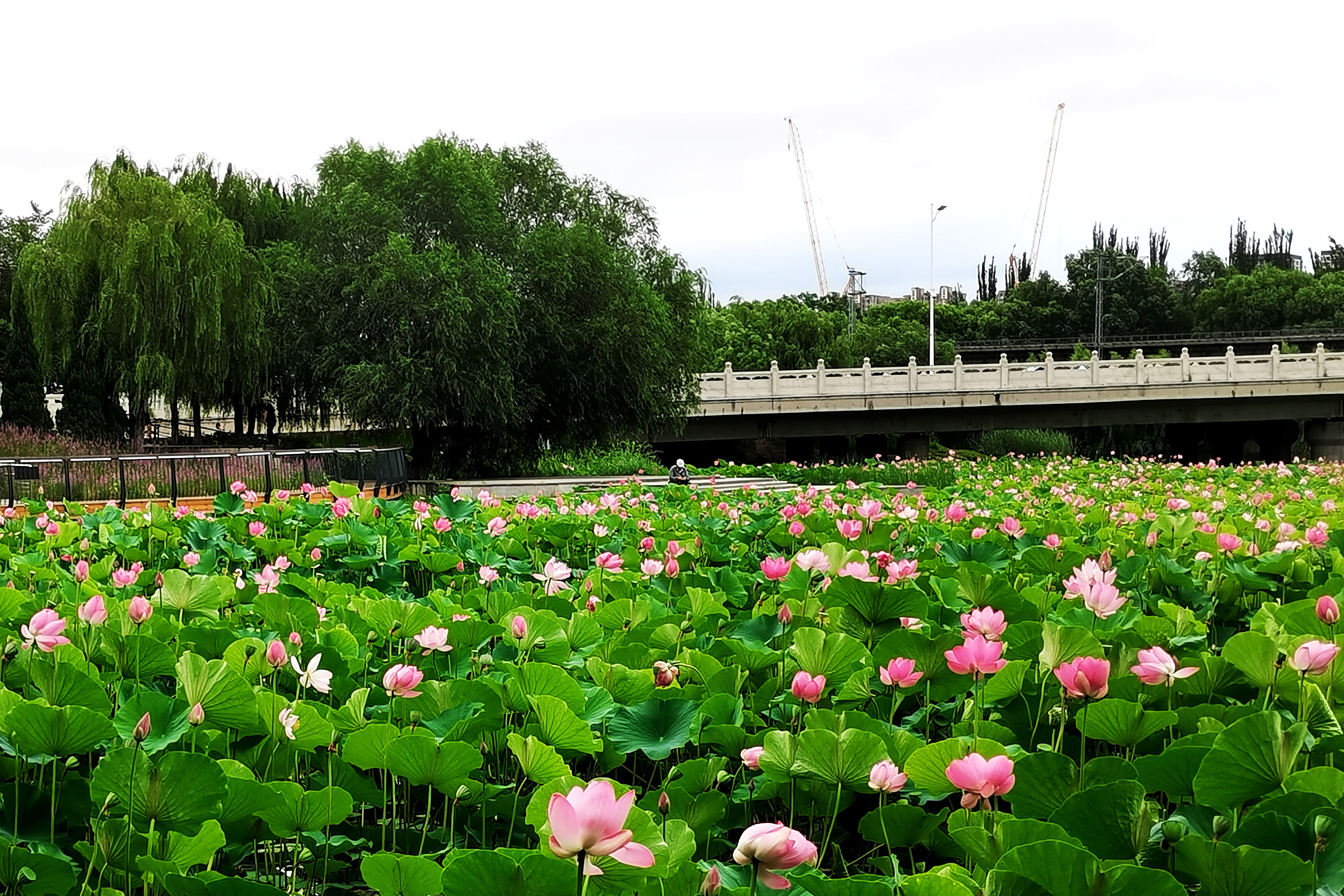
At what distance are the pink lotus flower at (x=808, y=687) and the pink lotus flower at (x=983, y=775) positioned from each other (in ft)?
1.91

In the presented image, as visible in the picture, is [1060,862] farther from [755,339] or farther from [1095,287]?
[1095,287]

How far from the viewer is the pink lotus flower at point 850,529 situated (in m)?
5.16

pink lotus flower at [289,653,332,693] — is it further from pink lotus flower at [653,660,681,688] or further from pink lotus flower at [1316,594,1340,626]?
pink lotus flower at [1316,594,1340,626]

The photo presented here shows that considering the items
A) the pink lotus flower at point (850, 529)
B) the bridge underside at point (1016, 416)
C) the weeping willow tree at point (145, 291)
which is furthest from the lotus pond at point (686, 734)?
the bridge underside at point (1016, 416)

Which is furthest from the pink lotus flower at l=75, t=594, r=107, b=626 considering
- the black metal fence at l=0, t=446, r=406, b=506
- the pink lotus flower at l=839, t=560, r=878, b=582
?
the black metal fence at l=0, t=446, r=406, b=506

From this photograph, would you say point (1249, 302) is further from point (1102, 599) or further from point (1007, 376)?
point (1102, 599)

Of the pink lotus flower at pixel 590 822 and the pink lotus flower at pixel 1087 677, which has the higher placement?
the pink lotus flower at pixel 590 822

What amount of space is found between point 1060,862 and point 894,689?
1.23 m

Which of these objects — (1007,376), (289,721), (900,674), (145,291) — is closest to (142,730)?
(289,721)

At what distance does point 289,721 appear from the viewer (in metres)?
2.06

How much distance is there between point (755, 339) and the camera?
226 feet

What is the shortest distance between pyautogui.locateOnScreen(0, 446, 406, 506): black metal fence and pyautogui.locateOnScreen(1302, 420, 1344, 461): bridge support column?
38179 mm

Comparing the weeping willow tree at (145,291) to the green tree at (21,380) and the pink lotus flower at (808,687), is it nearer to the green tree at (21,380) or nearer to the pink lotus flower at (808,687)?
the green tree at (21,380)

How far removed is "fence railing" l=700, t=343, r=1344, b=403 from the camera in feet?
131
